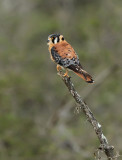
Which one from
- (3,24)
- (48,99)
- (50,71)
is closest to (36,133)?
(48,99)

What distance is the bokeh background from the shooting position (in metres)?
A: 10.5

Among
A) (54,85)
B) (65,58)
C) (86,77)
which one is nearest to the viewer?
(86,77)

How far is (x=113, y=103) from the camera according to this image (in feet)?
48.0

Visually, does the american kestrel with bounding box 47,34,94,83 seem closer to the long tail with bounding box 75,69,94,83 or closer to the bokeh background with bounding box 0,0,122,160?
the long tail with bounding box 75,69,94,83

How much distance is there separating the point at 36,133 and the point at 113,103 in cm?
460

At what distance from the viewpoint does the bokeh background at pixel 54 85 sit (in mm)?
10516

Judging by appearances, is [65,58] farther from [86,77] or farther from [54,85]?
[54,85]

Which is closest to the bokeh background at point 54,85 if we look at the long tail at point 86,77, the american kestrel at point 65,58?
the american kestrel at point 65,58

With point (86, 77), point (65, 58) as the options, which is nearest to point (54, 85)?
point (65, 58)

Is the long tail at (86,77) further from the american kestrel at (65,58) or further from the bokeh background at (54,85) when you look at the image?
the bokeh background at (54,85)

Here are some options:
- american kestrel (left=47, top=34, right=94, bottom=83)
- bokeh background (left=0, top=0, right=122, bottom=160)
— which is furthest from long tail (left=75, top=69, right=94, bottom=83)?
bokeh background (left=0, top=0, right=122, bottom=160)

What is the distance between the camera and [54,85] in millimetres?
14617

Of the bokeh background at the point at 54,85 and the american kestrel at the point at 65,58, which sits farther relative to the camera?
the bokeh background at the point at 54,85

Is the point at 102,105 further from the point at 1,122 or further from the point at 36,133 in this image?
the point at 1,122
